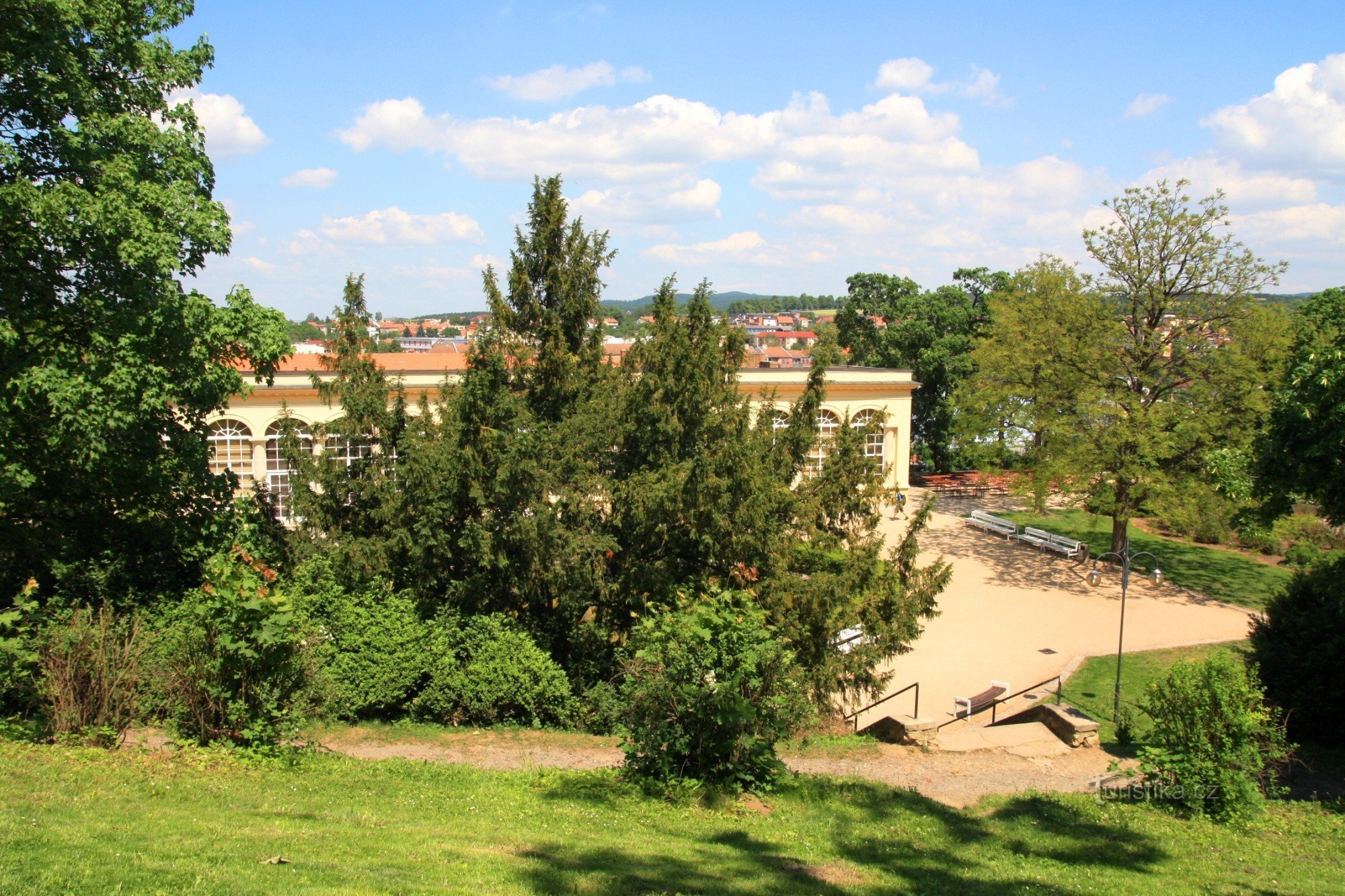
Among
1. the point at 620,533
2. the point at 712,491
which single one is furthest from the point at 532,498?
the point at 712,491

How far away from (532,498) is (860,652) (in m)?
5.46

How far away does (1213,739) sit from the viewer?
31.1ft

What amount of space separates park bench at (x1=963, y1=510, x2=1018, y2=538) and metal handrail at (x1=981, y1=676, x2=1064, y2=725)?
44.7ft

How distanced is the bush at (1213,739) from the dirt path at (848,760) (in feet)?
5.35

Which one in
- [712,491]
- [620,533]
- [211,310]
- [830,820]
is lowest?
[830,820]

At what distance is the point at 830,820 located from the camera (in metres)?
8.70

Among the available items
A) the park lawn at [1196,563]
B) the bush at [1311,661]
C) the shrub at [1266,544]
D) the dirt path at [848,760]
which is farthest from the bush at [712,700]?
the shrub at [1266,544]

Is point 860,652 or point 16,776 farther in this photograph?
point 860,652

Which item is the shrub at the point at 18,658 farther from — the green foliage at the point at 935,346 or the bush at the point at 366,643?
the green foliage at the point at 935,346

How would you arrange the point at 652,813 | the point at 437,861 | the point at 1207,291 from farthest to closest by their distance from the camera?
the point at 1207,291 < the point at 652,813 < the point at 437,861

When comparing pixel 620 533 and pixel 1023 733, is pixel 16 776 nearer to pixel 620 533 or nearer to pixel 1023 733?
pixel 620 533

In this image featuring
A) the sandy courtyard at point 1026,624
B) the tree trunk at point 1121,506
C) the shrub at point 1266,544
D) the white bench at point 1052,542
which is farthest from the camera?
the white bench at point 1052,542

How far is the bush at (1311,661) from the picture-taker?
13023 millimetres

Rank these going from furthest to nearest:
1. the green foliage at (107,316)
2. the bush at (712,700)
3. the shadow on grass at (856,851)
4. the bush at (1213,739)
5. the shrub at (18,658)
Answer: the green foliage at (107,316) → the shrub at (18,658) → the bush at (1213,739) → the bush at (712,700) → the shadow on grass at (856,851)
